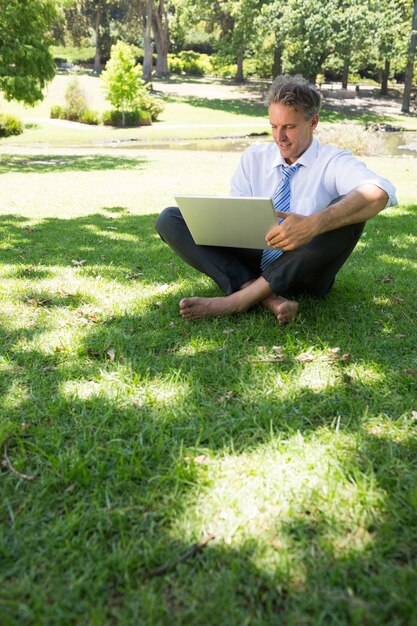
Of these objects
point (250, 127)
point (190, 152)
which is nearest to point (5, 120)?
point (190, 152)

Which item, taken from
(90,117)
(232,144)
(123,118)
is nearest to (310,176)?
(232,144)

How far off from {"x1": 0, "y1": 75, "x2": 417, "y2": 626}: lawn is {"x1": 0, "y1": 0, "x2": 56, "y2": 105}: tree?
38.8 feet

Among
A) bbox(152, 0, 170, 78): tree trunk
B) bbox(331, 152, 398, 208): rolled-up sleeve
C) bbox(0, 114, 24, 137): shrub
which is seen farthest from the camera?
bbox(152, 0, 170, 78): tree trunk

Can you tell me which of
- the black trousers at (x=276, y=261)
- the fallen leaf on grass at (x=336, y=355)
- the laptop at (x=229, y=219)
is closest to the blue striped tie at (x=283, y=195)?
the black trousers at (x=276, y=261)

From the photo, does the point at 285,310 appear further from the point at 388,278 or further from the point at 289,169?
the point at 388,278

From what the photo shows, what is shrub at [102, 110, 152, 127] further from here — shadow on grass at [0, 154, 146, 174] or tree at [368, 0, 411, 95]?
tree at [368, 0, 411, 95]

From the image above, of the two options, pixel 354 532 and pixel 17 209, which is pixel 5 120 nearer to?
pixel 17 209

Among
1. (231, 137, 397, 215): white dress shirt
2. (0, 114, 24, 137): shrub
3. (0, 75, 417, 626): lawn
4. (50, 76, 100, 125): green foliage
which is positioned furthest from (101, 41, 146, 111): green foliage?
(231, 137, 397, 215): white dress shirt

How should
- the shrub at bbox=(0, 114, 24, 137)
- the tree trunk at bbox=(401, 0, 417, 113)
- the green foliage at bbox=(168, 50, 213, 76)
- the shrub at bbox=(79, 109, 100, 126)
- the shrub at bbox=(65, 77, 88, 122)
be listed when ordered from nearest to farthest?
1. the shrub at bbox=(0, 114, 24, 137)
2. the shrub at bbox=(79, 109, 100, 126)
3. the shrub at bbox=(65, 77, 88, 122)
4. the tree trunk at bbox=(401, 0, 417, 113)
5. the green foliage at bbox=(168, 50, 213, 76)

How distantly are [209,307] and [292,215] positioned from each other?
31.3 inches

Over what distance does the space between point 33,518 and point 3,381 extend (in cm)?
98

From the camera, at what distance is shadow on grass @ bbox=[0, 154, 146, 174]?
503 inches

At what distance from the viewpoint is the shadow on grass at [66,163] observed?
Answer: 503 inches

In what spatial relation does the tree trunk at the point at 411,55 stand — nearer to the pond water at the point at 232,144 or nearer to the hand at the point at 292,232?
the pond water at the point at 232,144
